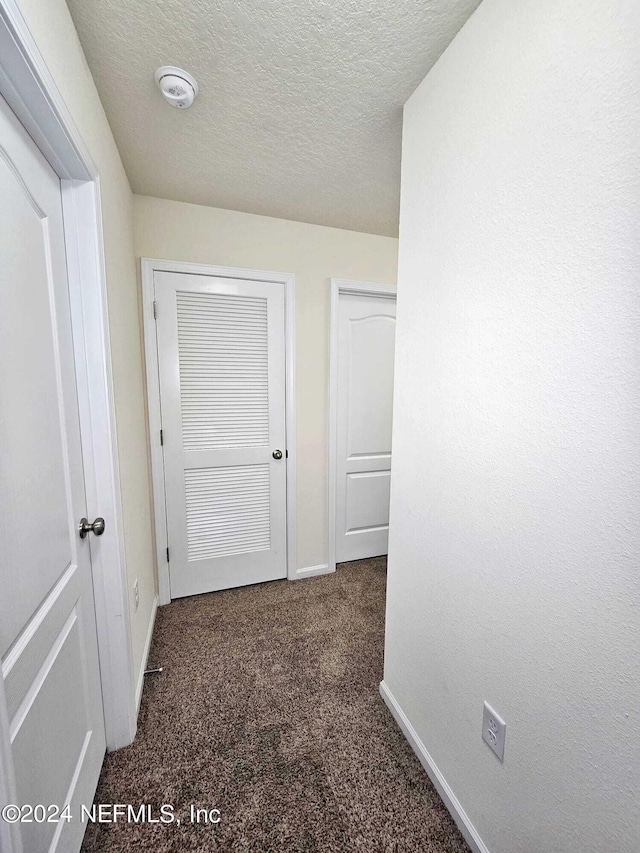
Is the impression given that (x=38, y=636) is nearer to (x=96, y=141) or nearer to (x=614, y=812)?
(x=614, y=812)

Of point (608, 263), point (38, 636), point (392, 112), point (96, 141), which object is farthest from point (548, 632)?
point (96, 141)

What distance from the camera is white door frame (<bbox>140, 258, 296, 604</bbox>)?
196 centimetres

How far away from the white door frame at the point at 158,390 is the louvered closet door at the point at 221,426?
35 millimetres

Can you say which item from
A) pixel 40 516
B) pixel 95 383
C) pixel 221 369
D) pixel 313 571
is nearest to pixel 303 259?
pixel 221 369

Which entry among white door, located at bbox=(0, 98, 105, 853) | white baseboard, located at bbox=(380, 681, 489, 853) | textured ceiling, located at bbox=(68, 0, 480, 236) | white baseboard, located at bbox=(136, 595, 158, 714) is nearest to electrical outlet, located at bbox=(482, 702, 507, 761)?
white baseboard, located at bbox=(380, 681, 489, 853)

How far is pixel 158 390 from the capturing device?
203 centimetres

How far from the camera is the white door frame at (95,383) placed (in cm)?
91

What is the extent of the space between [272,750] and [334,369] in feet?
6.39

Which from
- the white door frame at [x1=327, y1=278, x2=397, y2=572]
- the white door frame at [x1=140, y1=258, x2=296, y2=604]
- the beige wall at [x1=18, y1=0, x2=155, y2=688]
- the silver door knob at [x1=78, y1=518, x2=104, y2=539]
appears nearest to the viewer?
the beige wall at [x1=18, y1=0, x2=155, y2=688]

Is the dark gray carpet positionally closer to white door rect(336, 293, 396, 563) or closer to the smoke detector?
white door rect(336, 293, 396, 563)

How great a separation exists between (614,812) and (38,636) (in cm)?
125

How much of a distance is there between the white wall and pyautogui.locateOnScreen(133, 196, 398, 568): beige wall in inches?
43.2

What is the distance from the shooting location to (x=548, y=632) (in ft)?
2.54

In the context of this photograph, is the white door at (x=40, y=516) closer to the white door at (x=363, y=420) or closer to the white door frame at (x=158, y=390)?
the white door frame at (x=158, y=390)
